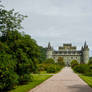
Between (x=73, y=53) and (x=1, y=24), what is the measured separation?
125 metres

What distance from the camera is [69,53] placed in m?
137

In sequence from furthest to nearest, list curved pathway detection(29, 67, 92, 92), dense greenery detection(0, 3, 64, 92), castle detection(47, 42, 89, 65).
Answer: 1. castle detection(47, 42, 89, 65)
2. dense greenery detection(0, 3, 64, 92)
3. curved pathway detection(29, 67, 92, 92)

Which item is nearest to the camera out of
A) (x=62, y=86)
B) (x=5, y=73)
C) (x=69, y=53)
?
(x=5, y=73)

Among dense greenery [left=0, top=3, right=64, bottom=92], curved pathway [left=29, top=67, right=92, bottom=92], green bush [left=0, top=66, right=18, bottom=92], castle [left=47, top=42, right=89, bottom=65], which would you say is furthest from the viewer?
castle [left=47, top=42, right=89, bottom=65]

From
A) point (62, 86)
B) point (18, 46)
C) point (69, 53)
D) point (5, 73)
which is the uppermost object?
point (69, 53)

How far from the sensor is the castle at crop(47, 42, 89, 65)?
126m

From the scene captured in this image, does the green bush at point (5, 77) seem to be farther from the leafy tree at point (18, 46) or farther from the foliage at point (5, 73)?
the leafy tree at point (18, 46)

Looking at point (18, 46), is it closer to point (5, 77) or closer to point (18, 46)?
point (18, 46)

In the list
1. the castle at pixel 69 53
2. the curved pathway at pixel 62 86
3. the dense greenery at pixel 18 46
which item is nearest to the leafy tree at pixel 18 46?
the dense greenery at pixel 18 46

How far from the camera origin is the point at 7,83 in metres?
11.6

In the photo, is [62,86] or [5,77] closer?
[5,77]

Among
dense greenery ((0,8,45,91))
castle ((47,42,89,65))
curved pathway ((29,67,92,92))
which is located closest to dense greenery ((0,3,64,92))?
dense greenery ((0,8,45,91))

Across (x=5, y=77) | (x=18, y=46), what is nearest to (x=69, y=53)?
(x=18, y=46)

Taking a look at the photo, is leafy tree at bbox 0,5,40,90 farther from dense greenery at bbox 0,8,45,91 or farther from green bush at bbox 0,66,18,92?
green bush at bbox 0,66,18,92
